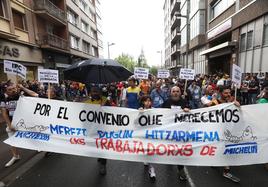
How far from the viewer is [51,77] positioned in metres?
5.32

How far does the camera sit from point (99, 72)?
5.20m

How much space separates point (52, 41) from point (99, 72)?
17886mm

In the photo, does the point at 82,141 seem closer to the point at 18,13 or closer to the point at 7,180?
the point at 7,180

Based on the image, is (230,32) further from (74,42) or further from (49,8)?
(74,42)

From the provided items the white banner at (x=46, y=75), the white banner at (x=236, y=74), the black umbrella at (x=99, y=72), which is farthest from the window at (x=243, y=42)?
the white banner at (x=46, y=75)

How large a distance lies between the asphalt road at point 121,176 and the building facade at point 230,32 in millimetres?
10100

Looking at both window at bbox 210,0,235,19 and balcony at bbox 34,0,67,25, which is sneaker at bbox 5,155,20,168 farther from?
window at bbox 210,0,235,19

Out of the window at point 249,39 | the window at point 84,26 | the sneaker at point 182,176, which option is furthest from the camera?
the window at point 84,26

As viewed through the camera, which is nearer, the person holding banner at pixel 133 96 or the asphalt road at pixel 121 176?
the asphalt road at pixel 121 176

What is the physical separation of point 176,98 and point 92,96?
179cm

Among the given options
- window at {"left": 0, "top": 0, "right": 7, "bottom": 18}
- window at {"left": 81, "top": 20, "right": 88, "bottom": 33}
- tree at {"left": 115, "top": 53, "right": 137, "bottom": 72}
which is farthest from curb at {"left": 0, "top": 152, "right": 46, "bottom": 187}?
tree at {"left": 115, "top": 53, "right": 137, "bottom": 72}

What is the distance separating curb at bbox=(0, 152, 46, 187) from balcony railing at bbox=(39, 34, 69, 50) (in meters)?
16.9

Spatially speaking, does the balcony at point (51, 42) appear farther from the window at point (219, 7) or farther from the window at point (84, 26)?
the window at point (219, 7)

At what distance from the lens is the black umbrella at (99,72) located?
511 centimetres
